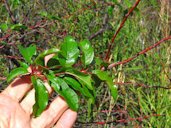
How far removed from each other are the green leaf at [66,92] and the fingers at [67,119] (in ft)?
0.41

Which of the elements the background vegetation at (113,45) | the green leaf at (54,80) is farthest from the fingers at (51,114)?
the background vegetation at (113,45)

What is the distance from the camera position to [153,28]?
12.8ft

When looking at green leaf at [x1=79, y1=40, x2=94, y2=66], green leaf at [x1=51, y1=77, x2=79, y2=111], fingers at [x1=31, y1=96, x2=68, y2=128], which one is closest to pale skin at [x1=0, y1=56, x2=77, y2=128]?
fingers at [x1=31, y1=96, x2=68, y2=128]

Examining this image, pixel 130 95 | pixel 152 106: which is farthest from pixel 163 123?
pixel 130 95

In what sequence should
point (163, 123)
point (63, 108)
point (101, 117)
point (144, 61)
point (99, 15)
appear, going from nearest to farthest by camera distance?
point (63, 108)
point (163, 123)
point (101, 117)
point (144, 61)
point (99, 15)

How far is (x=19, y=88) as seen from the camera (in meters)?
1.73

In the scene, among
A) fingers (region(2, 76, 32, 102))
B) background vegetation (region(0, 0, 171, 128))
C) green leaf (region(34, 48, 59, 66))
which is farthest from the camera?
background vegetation (region(0, 0, 171, 128))

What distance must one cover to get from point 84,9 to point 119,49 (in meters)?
0.46

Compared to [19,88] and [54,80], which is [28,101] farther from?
[54,80]

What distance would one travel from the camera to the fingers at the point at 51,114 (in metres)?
1.75

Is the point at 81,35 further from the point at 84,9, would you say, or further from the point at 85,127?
the point at 85,127

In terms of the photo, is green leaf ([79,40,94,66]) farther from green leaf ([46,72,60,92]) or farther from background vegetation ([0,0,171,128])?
background vegetation ([0,0,171,128])

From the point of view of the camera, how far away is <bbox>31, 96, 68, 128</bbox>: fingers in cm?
175

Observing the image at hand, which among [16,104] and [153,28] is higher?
[153,28]
